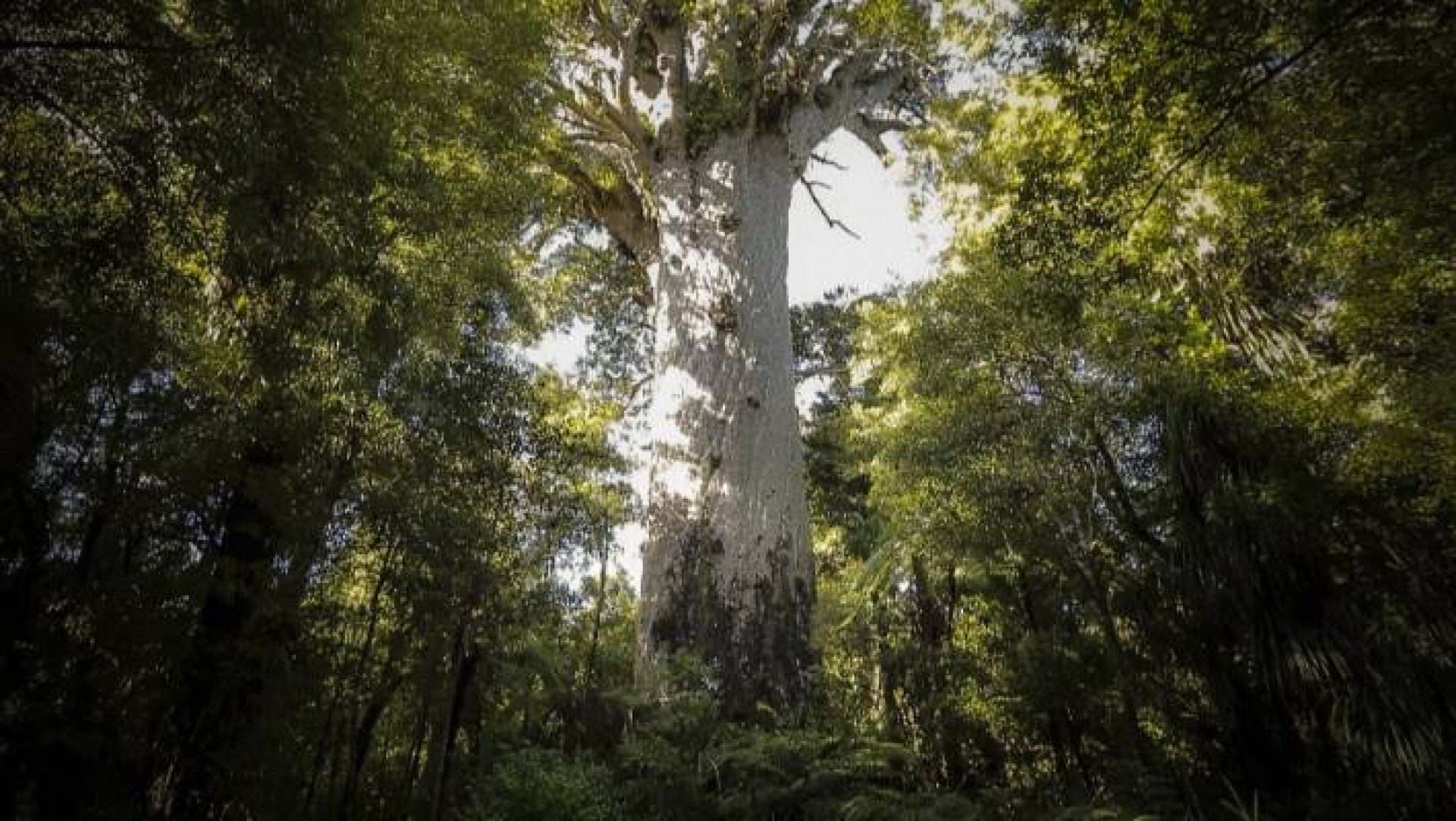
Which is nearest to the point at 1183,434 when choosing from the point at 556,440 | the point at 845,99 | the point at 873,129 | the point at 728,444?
the point at 728,444

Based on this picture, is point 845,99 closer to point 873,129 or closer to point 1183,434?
point 873,129

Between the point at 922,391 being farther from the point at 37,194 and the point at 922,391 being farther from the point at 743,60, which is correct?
the point at 37,194

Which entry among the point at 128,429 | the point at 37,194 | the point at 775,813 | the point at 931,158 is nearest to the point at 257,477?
the point at 128,429

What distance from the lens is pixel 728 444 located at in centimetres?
622

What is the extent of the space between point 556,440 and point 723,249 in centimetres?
339

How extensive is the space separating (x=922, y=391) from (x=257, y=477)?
527 centimetres

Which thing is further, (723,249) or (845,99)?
(845,99)

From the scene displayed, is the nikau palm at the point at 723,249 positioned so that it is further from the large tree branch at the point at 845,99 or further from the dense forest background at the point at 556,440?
the dense forest background at the point at 556,440

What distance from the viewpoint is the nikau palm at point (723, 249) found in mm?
5496

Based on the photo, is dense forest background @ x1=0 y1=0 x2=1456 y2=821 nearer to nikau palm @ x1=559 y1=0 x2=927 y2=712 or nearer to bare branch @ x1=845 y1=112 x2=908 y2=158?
nikau palm @ x1=559 y1=0 x2=927 y2=712

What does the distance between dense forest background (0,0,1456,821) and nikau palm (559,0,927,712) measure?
63 centimetres

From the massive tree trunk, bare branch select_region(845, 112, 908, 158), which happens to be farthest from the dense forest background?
bare branch select_region(845, 112, 908, 158)

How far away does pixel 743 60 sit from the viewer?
27.5ft

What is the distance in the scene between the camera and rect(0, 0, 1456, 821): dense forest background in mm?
3115
